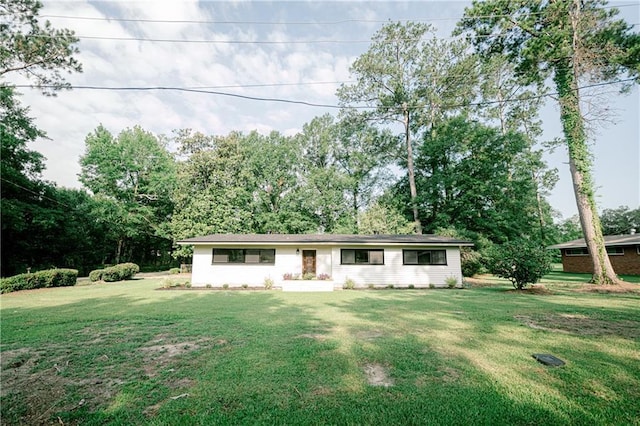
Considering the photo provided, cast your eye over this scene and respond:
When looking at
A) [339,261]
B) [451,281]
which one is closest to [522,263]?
[451,281]

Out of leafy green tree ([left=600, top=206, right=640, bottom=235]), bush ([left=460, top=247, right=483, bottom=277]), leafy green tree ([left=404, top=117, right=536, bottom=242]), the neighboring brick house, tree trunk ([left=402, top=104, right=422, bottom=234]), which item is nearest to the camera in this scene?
the neighboring brick house

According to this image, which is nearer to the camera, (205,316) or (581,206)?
(205,316)

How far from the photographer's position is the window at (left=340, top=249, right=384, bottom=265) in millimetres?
14531

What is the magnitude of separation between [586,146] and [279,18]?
14.5 metres

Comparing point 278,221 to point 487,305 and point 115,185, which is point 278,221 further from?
point 487,305

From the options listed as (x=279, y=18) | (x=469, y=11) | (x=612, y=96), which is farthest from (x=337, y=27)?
(x=612, y=96)

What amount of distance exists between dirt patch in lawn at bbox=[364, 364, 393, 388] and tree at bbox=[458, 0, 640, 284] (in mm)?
13737

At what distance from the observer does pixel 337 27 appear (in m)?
9.00

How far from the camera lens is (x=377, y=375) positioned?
3.47 m

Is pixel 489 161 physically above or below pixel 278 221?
above

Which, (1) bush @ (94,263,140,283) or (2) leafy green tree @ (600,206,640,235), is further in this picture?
(2) leafy green tree @ (600,206,640,235)

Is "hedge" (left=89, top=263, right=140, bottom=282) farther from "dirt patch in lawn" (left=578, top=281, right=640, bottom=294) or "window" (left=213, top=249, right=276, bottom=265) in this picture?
"dirt patch in lawn" (left=578, top=281, right=640, bottom=294)

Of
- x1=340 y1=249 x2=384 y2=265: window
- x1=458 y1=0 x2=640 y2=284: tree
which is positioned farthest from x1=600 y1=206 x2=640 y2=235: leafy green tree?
x1=340 y1=249 x2=384 y2=265: window

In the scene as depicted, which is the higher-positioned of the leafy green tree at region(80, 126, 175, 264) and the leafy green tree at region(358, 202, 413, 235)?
the leafy green tree at region(80, 126, 175, 264)
